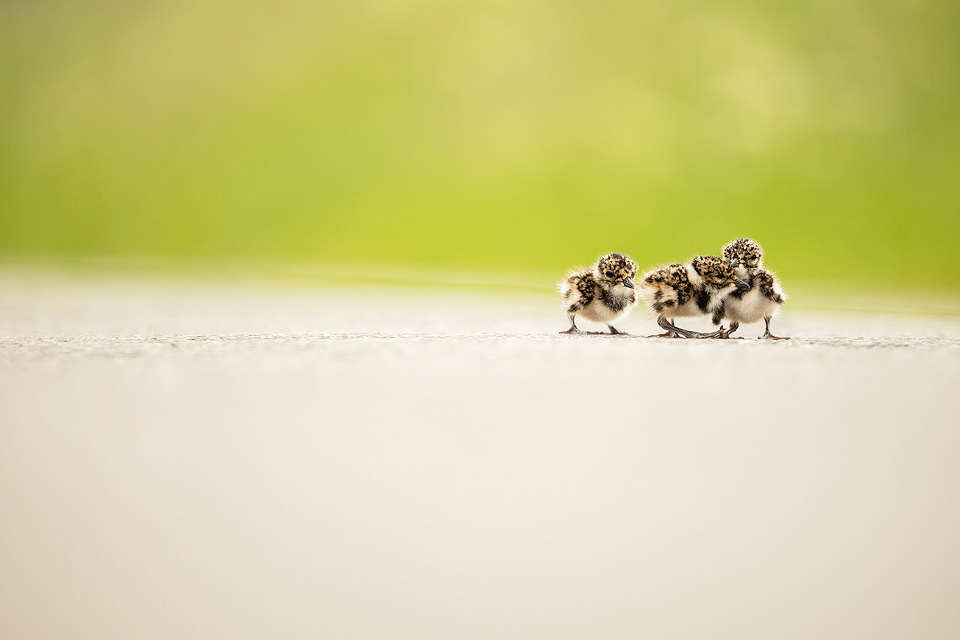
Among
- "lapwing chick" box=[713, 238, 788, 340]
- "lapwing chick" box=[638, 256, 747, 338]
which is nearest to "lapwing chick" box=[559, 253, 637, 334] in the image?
"lapwing chick" box=[638, 256, 747, 338]

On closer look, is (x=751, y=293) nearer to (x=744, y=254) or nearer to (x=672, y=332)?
(x=744, y=254)

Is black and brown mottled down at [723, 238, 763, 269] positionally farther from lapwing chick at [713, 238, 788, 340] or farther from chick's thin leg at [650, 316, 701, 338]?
chick's thin leg at [650, 316, 701, 338]

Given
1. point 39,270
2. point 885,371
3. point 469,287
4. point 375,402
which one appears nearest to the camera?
point 375,402

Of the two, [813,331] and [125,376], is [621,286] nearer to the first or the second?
[813,331]

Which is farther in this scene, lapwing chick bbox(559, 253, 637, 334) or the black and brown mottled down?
lapwing chick bbox(559, 253, 637, 334)

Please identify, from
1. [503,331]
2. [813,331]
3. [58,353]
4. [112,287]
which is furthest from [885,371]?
[112,287]

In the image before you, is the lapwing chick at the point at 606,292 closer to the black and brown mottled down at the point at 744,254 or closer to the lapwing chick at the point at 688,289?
the lapwing chick at the point at 688,289
